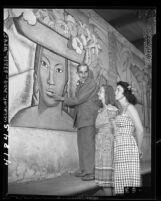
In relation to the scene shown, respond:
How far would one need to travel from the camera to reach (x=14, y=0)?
225 cm

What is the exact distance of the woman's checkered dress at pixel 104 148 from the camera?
86.8 inches

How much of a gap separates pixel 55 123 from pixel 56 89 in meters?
0.23

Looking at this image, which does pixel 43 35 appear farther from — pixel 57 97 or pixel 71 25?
pixel 57 97

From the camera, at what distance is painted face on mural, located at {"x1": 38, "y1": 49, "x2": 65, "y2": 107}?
2.23 meters

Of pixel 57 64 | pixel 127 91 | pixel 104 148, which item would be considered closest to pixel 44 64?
pixel 57 64

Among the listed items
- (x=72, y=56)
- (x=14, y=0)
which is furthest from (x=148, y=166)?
(x=14, y=0)

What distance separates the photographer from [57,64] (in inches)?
88.4

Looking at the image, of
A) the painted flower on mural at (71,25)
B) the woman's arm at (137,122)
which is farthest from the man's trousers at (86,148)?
the painted flower on mural at (71,25)

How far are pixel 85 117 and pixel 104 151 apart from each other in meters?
0.26

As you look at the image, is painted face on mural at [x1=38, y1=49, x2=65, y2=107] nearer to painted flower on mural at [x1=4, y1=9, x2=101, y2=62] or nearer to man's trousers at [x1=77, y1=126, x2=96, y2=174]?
painted flower on mural at [x1=4, y1=9, x2=101, y2=62]

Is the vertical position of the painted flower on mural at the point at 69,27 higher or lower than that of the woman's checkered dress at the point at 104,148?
higher

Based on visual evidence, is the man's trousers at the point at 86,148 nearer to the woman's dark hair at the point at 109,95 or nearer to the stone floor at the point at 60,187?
the stone floor at the point at 60,187

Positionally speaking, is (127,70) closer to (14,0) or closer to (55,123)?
(55,123)

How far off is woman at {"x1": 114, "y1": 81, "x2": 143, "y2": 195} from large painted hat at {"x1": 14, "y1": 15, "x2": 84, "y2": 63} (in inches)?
18.4
